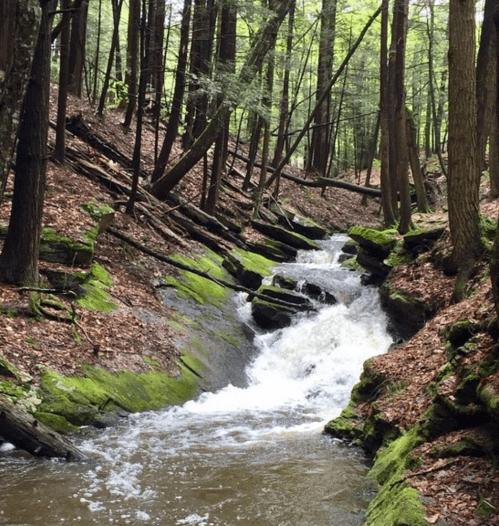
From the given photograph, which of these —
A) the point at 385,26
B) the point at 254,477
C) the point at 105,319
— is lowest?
the point at 254,477

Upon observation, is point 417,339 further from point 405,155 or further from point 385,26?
point 385,26

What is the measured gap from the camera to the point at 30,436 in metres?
6.50

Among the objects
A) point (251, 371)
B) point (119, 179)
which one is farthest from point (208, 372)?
point (119, 179)

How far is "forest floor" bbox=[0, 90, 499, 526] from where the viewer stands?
17.1 ft

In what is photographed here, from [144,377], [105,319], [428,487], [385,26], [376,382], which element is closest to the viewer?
[428,487]

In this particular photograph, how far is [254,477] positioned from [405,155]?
11769mm

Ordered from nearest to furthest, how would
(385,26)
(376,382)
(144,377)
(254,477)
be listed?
(254,477), (376,382), (144,377), (385,26)

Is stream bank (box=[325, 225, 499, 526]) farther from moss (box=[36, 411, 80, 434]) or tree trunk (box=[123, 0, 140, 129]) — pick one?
tree trunk (box=[123, 0, 140, 129])

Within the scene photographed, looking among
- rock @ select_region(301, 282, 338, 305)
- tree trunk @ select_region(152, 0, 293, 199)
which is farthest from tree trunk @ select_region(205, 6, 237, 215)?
rock @ select_region(301, 282, 338, 305)

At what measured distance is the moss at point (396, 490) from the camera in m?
4.70

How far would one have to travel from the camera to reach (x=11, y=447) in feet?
22.4

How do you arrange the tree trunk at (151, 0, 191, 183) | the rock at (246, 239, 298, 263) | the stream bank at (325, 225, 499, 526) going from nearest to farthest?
1. the stream bank at (325, 225, 499, 526)
2. the tree trunk at (151, 0, 191, 183)
3. the rock at (246, 239, 298, 263)

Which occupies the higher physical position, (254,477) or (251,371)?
(254,477)

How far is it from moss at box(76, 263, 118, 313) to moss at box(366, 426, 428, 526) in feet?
19.5
